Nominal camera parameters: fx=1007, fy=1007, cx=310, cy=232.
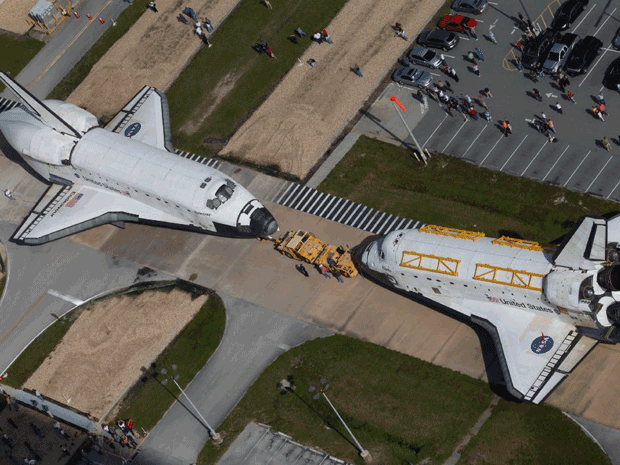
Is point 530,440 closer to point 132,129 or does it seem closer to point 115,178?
point 115,178

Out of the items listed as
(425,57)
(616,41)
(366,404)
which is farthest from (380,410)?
(616,41)

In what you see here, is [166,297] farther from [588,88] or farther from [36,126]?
[588,88]

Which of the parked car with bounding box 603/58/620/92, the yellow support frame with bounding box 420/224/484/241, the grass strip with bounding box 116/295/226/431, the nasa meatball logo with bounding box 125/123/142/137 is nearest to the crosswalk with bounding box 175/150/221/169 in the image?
the nasa meatball logo with bounding box 125/123/142/137

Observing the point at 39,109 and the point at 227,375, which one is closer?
the point at 227,375

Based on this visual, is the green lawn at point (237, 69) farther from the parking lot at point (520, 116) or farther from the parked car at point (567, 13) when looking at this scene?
the parked car at point (567, 13)

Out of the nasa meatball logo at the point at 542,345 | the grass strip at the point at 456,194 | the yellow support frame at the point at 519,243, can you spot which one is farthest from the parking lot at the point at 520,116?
the nasa meatball logo at the point at 542,345

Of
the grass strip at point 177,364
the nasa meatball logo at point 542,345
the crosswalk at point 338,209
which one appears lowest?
the grass strip at point 177,364
